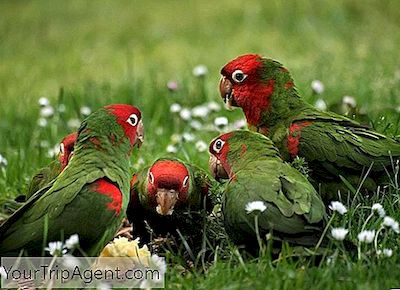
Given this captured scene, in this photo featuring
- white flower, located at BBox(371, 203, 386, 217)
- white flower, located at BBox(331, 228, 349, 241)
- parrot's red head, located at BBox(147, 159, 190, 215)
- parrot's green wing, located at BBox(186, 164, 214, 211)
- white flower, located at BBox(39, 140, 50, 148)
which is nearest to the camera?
white flower, located at BBox(331, 228, 349, 241)

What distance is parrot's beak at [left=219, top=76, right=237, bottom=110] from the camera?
440cm

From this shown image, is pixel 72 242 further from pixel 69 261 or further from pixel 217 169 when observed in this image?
pixel 217 169

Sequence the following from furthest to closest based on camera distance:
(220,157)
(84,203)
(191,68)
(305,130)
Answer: (191,68) → (305,130) → (220,157) → (84,203)

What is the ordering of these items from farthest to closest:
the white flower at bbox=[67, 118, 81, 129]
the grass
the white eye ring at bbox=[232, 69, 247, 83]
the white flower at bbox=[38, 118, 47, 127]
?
the white flower at bbox=[67, 118, 81, 129], the white flower at bbox=[38, 118, 47, 127], the white eye ring at bbox=[232, 69, 247, 83], the grass

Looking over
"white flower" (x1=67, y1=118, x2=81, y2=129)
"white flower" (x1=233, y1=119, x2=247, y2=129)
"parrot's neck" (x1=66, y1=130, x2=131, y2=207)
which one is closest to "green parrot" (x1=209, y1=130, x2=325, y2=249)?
"parrot's neck" (x1=66, y1=130, x2=131, y2=207)

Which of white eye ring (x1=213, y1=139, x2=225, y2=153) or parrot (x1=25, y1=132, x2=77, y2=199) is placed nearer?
white eye ring (x1=213, y1=139, x2=225, y2=153)

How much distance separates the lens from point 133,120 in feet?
12.5

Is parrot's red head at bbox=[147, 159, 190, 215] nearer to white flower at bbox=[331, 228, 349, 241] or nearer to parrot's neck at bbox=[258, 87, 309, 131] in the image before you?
parrot's neck at bbox=[258, 87, 309, 131]

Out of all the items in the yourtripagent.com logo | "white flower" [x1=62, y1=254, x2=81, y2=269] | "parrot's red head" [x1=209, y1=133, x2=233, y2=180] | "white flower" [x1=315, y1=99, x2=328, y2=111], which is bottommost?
the yourtripagent.com logo

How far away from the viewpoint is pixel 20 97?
8.33 metres

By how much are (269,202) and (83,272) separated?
83 centimetres

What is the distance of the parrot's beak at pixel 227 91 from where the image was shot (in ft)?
14.4

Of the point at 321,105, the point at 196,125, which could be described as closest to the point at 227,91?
the point at 321,105

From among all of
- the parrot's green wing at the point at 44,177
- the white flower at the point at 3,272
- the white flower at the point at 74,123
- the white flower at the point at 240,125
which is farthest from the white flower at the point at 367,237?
the white flower at the point at 74,123
